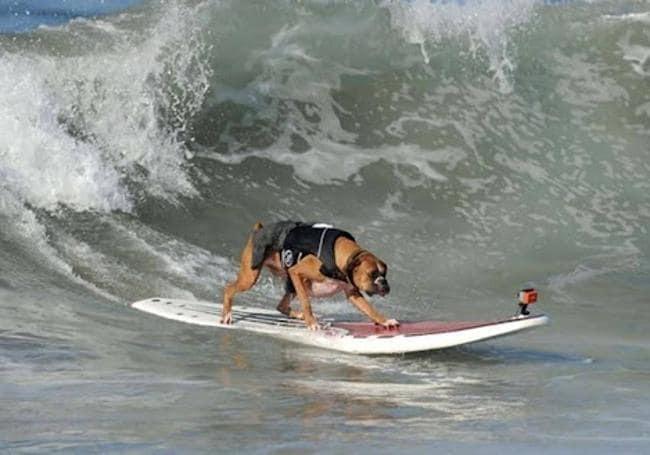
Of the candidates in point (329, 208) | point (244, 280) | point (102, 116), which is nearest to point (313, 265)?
point (244, 280)

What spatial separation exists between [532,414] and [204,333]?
3.10m

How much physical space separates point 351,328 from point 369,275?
74cm

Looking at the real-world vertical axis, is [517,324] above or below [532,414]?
above

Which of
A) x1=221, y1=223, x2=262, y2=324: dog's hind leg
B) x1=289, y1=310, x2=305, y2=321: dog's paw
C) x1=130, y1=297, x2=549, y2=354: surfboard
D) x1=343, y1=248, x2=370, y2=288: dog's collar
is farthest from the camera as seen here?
x1=289, y1=310, x2=305, y2=321: dog's paw

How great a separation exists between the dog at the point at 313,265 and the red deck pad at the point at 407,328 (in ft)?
0.27

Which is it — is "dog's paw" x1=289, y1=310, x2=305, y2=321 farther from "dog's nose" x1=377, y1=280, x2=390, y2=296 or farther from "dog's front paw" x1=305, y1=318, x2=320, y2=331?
"dog's nose" x1=377, y1=280, x2=390, y2=296

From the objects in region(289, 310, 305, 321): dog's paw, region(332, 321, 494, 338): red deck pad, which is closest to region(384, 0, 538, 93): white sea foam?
region(289, 310, 305, 321): dog's paw

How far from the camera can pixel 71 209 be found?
39.3ft

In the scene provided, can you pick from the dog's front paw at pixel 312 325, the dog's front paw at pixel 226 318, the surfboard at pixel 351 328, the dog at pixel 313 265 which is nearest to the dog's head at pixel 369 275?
the dog at pixel 313 265

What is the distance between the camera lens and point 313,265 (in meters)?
8.71

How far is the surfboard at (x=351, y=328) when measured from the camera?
27.1ft

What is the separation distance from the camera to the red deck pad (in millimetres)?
8477

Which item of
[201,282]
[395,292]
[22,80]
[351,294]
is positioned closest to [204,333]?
[351,294]

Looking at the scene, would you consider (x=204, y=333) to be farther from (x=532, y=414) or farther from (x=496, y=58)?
(x=496, y=58)
